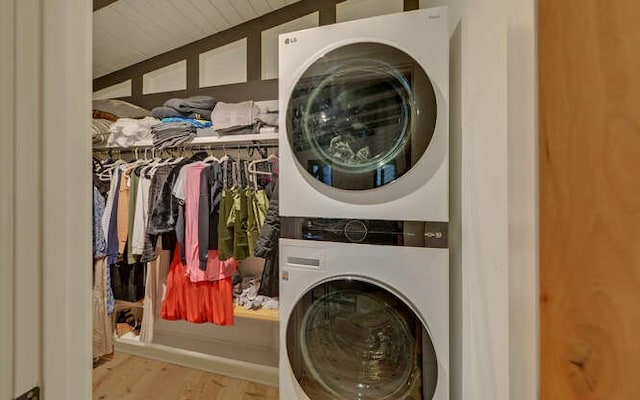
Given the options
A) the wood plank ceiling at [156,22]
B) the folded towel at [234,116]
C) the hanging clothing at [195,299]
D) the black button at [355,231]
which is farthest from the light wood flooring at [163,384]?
the wood plank ceiling at [156,22]

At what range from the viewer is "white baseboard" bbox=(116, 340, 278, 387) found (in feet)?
5.89

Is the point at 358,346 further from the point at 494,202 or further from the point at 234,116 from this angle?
the point at 234,116

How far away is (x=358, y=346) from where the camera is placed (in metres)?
1.09

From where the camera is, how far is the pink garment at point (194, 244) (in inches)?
64.8

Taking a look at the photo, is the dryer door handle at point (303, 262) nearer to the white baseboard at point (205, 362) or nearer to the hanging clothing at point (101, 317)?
the white baseboard at point (205, 362)

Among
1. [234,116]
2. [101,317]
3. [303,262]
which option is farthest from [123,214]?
[303,262]

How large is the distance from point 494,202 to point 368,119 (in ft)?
1.81

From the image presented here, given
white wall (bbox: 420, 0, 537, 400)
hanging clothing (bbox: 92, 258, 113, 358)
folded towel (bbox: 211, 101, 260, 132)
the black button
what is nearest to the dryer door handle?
the black button

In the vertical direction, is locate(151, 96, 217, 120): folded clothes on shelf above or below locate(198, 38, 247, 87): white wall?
below

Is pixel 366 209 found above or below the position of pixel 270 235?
above

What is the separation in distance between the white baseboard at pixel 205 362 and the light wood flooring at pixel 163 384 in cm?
3

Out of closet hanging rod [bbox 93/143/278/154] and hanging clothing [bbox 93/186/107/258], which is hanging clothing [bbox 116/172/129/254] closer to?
hanging clothing [bbox 93/186/107/258]

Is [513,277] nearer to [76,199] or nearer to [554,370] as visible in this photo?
[554,370]

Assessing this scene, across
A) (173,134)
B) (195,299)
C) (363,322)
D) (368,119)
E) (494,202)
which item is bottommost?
(195,299)
